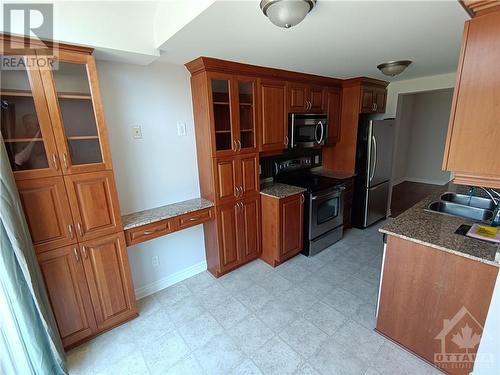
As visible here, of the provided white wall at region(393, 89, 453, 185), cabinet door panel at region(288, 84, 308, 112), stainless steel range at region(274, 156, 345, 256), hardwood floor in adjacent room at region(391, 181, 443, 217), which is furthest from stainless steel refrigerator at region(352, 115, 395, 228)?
white wall at region(393, 89, 453, 185)

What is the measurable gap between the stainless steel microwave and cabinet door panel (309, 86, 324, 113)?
0.35 feet

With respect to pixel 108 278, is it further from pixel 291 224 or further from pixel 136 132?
pixel 291 224

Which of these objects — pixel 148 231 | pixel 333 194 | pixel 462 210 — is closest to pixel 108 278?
pixel 148 231

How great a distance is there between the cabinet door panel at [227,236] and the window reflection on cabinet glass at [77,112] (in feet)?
4.12

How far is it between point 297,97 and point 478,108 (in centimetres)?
196

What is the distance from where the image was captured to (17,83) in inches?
59.2

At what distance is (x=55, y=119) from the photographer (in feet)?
5.27

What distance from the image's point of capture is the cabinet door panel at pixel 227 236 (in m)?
2.60

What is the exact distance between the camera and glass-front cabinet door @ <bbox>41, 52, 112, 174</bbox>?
1607mm

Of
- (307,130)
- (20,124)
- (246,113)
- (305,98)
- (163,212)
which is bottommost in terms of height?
(163,212)

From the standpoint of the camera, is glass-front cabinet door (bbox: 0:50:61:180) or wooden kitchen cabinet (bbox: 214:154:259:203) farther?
wooden kitchen cabinet (bbox: 214:154:259:203)

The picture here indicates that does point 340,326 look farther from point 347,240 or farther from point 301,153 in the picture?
point 301,153

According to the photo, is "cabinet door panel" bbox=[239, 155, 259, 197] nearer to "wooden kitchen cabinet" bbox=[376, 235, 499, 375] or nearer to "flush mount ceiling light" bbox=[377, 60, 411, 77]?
"wooden kitchen cabinet" bbox=[376, 235, 499, 375]

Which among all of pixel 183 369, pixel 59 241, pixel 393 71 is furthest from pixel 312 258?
pixel 59 241
